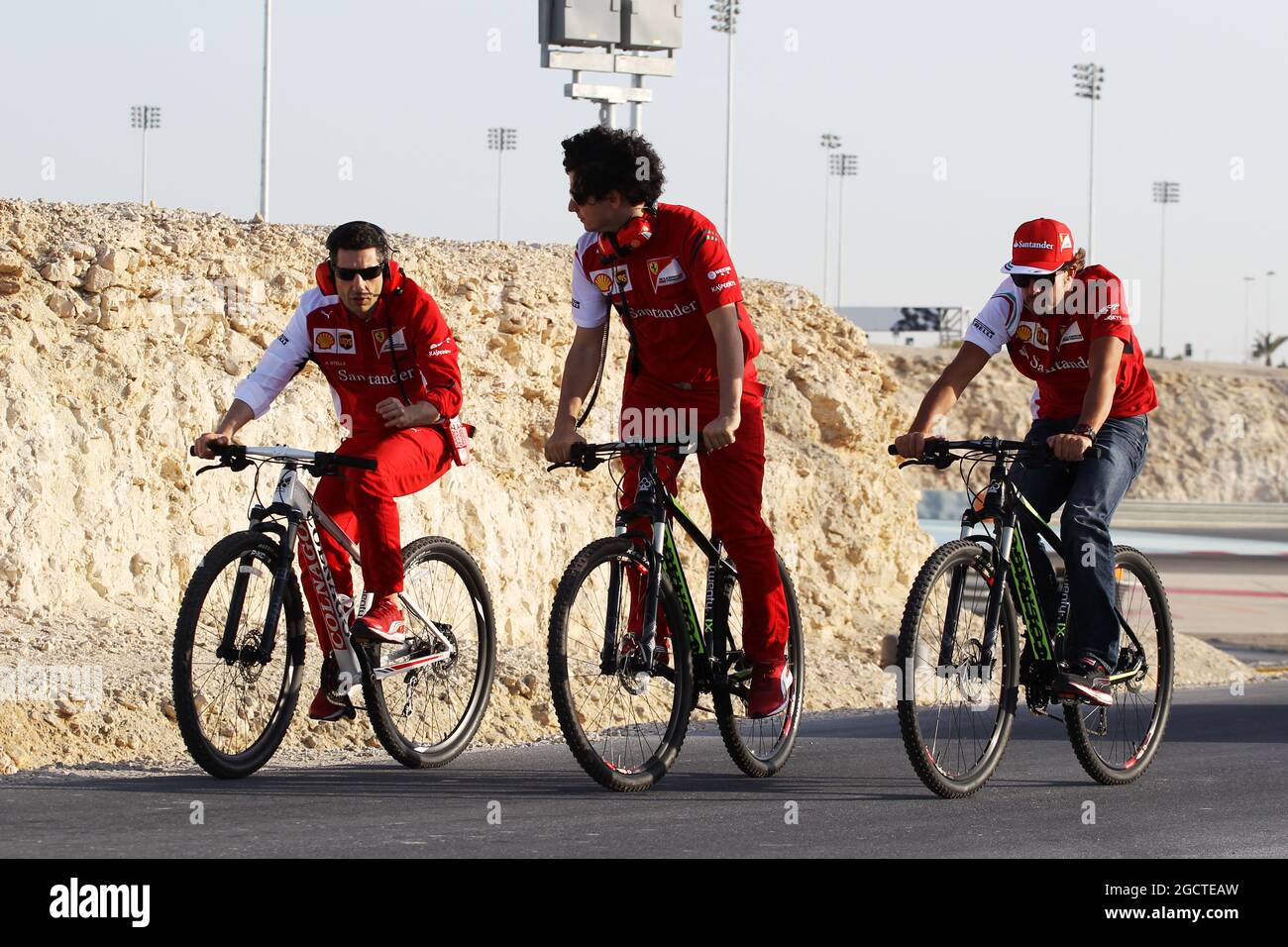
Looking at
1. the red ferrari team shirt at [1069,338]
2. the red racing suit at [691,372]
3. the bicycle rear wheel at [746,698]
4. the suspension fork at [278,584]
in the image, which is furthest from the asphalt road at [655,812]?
the red ferrari team shirt at [1069,338]

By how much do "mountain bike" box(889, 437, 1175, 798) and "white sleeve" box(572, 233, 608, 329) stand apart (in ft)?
4.18

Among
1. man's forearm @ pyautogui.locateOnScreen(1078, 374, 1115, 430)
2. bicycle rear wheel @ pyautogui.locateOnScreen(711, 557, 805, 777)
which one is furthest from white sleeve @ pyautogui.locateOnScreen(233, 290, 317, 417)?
man's forearm @ pyautogui.locateOnScreen(1078, 374, 1115, 430)

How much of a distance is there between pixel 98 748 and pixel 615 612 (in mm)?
3062

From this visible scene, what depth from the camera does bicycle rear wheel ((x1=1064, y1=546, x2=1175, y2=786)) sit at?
310 inches

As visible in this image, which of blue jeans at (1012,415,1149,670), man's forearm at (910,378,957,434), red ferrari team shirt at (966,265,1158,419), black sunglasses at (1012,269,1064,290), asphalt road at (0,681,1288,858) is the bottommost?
asphalt road at (0,681,1288,858)

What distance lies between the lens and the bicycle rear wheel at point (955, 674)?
22.8ft

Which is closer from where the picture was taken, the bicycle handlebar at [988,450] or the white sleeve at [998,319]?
the bicycle handlebar at [988,450]

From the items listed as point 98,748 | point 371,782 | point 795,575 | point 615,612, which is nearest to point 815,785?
point 615,612

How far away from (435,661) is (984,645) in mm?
2201

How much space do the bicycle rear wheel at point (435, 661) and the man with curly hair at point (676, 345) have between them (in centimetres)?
94

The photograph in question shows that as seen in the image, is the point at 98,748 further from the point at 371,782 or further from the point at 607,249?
the point at 607,249

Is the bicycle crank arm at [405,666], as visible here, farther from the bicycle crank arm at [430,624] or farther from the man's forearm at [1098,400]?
the man's forearm at [1098,400]

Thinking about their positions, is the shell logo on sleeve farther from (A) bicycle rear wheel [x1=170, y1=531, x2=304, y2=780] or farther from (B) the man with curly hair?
(A) bicycle rear wheel [x1=170, y1=531, x2=304, y2=780]
